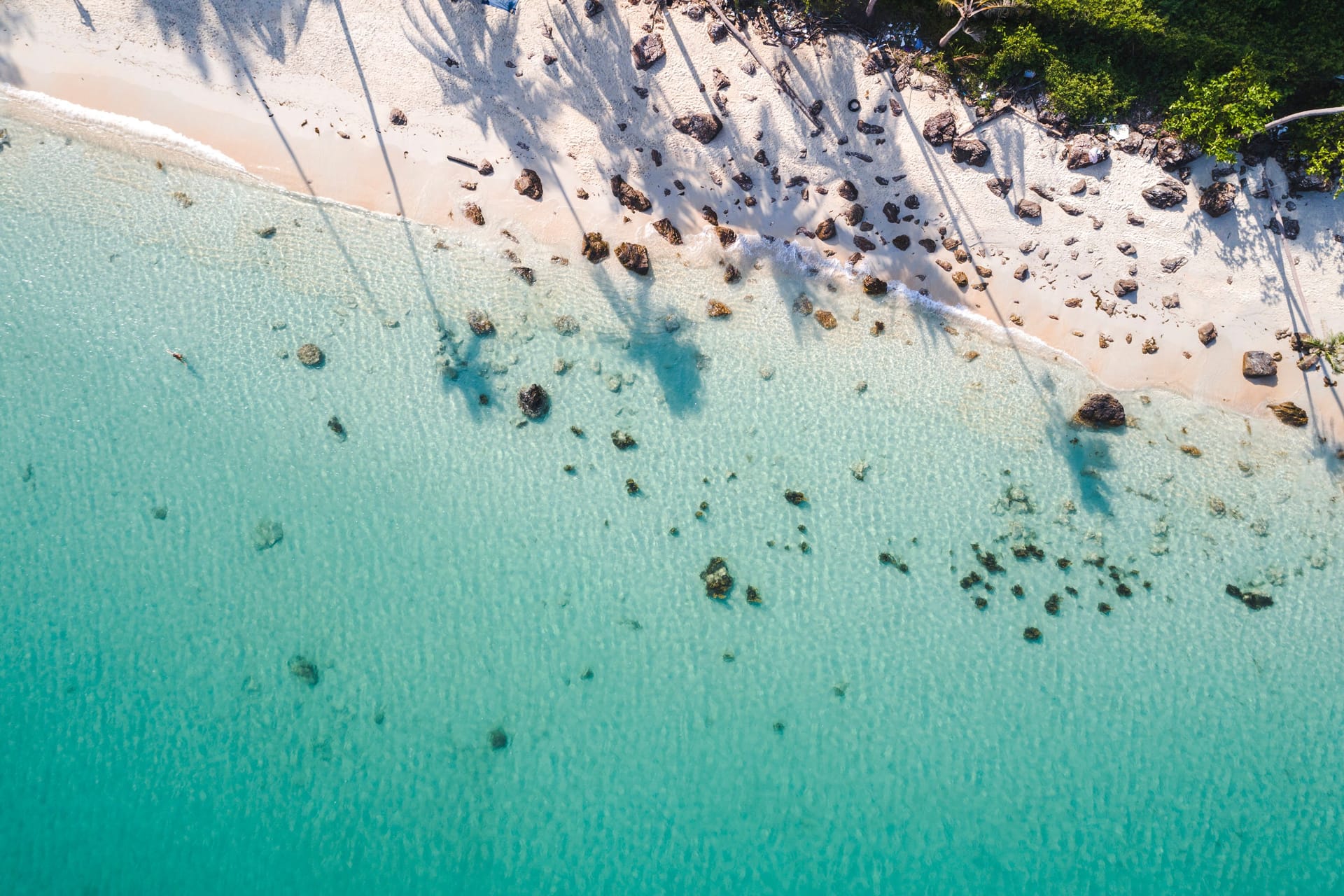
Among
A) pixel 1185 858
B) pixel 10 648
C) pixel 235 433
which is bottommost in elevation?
pixel 10 648

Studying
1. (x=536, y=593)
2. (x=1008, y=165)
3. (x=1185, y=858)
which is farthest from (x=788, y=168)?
(x=1185, y=858)

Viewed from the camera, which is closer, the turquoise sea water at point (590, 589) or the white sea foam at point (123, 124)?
the turquoise sea water at point (590, 589)

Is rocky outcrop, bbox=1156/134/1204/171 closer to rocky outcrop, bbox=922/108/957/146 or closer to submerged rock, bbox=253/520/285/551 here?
rocky outcrop, bbox=922/108/957/146

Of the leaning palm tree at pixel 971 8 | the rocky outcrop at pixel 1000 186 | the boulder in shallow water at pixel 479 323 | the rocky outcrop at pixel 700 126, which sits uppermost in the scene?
the leaning palm tree at pixel 971 8

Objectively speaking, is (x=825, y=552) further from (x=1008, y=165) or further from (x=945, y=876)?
(x=1008, y=165)

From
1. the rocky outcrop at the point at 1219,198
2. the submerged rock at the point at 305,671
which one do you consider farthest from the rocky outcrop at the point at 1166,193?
the submerged rock at the point at 305,671

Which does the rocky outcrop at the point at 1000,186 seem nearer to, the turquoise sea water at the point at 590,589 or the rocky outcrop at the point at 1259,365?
the turquoise sea water at the point at 590,589

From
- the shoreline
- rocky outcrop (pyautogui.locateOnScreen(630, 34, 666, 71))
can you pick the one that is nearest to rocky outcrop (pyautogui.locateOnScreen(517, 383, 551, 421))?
the shoreline
